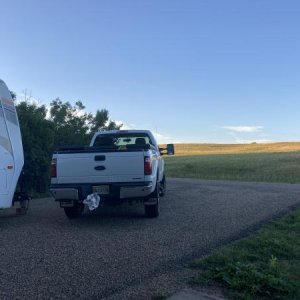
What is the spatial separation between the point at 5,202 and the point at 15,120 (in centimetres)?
186

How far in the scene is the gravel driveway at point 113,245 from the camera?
15.7ft

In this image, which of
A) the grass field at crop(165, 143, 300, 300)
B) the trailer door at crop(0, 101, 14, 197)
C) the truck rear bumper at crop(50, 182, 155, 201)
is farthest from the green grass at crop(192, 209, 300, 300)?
Result: the trailer door at crop(0, 101, 14, 197)

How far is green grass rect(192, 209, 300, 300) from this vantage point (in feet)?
15.1

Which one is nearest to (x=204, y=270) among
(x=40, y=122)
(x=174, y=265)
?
(x=174, y=265)

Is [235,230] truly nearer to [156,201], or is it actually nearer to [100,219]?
[156,201]

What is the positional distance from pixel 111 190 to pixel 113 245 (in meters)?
1.94

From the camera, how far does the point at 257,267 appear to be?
522 centimetres

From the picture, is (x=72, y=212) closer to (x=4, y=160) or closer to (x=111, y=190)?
(x=111, y=190)

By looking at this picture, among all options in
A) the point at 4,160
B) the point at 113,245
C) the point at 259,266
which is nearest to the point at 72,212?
the point at 4,160

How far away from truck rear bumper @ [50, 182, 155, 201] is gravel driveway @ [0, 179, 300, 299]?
0.59m

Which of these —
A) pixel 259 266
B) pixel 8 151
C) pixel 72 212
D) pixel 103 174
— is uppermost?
pixel 8 151

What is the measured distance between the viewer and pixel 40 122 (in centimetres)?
1449

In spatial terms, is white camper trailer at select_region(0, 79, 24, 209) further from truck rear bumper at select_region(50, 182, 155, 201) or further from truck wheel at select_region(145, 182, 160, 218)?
truck wheel at select_region(145, 182, 160, 218)

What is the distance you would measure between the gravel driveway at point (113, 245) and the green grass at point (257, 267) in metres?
0.34
